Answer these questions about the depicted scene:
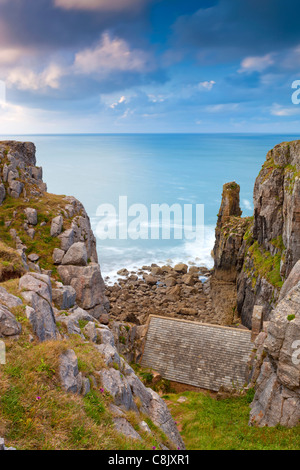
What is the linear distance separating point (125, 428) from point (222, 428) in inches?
489

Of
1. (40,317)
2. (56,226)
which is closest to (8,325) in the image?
(40,317)

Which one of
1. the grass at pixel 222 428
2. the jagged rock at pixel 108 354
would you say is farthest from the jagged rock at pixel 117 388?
the grass at pixel 222 428

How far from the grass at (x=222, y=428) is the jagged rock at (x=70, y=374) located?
35.8ft

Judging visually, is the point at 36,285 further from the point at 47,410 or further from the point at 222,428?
the point at 222,428

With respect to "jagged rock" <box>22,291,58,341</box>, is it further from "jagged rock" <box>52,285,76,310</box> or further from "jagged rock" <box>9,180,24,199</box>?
"jagged rock" <box>9,180,24,199</box>

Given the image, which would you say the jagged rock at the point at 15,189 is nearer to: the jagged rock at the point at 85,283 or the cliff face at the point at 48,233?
the cliff face at the point at 48,233

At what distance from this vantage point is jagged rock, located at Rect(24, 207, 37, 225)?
36009 millimetres

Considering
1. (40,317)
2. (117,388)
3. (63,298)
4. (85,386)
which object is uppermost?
(40,317)

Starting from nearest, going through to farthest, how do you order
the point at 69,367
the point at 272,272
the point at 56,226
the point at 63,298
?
the point at 69,367 → the point at 63,298 → the point at 56,226 → the point at 272,272

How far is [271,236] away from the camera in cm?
4466

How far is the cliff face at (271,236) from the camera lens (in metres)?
36.9

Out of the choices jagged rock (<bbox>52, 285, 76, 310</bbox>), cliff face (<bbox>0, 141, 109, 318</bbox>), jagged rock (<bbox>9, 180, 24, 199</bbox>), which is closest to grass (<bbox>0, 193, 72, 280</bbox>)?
cliff face (<bbox>0, 141, 109, 318</bbox>)

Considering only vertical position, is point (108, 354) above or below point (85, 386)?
below

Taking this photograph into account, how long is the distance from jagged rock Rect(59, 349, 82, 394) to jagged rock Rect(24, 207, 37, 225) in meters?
25.0
